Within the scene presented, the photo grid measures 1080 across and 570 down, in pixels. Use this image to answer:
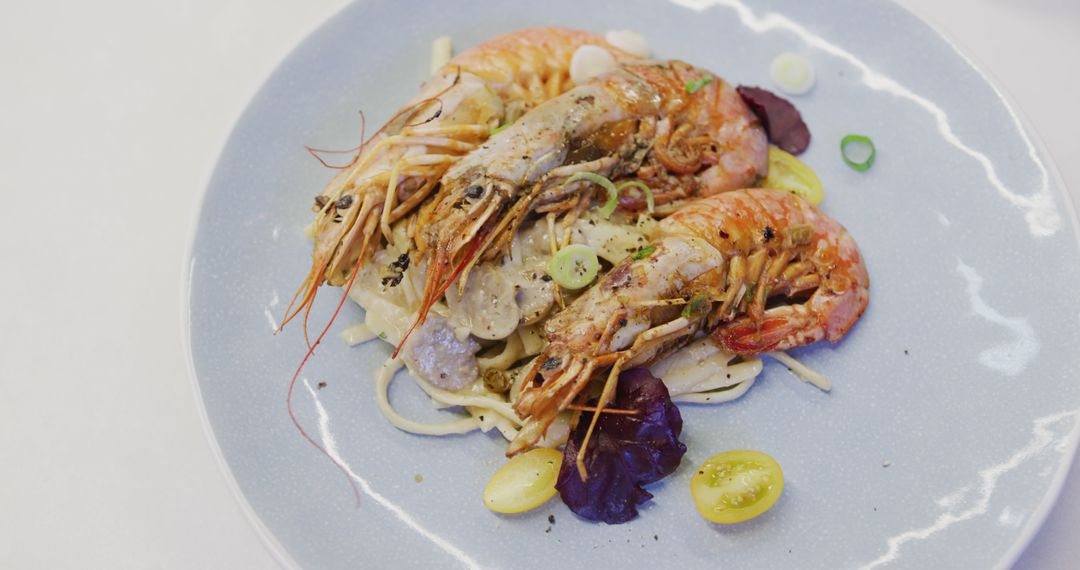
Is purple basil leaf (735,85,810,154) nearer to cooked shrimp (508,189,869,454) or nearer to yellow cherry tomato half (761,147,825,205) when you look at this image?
yellow cherry tomato half (761,147,825,205)

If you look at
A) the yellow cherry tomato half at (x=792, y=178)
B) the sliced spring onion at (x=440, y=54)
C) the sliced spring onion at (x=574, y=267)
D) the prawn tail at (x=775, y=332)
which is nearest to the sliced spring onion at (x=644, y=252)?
the sliced spring onion at (x=574, y=267)

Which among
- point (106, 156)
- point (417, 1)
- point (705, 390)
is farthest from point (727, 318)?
point (106, 156)

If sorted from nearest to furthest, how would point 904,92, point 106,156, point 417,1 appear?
1. point 904,92
2. point 417,1
3. point 106,156

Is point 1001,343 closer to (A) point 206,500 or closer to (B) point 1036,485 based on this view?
(B) point 1036,485

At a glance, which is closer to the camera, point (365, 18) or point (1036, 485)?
point (1036, 485)

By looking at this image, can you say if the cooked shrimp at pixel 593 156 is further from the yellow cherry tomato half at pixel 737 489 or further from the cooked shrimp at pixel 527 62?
the yellow cherry tomato half at pixel 737 489
